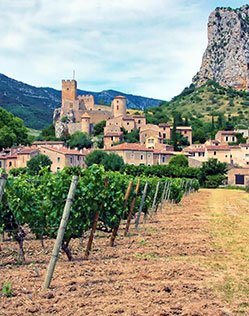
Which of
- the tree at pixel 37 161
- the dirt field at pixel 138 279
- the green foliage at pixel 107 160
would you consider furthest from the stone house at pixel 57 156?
the dirt field at pixel 138 279

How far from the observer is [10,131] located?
92500 mm

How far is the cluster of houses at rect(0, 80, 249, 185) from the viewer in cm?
8806

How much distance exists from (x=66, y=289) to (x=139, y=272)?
1791 mm

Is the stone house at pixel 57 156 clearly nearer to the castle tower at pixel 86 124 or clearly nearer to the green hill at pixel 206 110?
the castle tower at pixel 86 124

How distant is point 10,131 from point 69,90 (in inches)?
1917

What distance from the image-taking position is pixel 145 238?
15.1 metres

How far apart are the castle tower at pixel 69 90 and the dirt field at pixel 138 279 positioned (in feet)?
415

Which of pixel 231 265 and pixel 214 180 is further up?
pixel 231 265

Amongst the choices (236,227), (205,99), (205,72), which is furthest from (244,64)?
(236,227)

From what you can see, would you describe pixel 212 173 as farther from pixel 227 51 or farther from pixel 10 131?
pixel 227 51

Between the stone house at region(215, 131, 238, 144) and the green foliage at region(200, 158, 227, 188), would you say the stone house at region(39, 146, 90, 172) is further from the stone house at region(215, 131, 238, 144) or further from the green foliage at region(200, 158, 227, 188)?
the stone house at region(215, 131, 238, 144)

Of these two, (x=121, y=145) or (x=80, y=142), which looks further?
(x=80, y=142)

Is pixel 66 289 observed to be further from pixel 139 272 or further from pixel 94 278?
pixel 139 272

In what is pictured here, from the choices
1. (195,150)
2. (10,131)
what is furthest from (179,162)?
(10,131)
